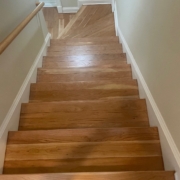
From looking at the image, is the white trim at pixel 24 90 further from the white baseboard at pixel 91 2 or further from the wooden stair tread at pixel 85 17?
the white baseboard at pixel 91 2

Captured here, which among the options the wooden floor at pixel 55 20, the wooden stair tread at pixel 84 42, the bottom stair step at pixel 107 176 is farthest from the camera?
the wooden floor at pixel 55 20

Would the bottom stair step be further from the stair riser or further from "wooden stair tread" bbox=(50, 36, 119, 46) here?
"wooden stair tread" bbox=(50, 36, 119, 46)

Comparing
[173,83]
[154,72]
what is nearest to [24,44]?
[154,72]

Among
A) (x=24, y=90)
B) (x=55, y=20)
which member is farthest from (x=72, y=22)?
(x=24, y=90)

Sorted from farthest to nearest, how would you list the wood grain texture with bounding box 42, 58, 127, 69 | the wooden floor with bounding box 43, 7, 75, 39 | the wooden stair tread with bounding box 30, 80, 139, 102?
1. the wooden floor with bounding box 43, 7, 75, 39
2. the wood grain texture with bounding box 42, 58, 127, 69
3. the wooden stair tread with bounding box 30, 80, 139, 102

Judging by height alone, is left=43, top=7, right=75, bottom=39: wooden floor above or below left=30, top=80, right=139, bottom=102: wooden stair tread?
above

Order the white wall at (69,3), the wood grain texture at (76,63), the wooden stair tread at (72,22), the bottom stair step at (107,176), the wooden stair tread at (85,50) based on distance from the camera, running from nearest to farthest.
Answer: the bottom stair step at (107,176), the wood grain texture at (76,63), the wooden stair tread at (85,50), the wooden stair tread at (72,22), the white wall at (69,3)

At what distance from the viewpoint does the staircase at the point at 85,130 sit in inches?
55.0

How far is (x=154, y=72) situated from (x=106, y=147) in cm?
70

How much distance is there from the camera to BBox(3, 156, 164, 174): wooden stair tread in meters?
1.40

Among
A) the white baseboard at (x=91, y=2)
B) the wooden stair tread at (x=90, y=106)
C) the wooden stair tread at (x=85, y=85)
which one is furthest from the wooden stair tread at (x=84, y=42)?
the white baseboard at (x=91, y=2)

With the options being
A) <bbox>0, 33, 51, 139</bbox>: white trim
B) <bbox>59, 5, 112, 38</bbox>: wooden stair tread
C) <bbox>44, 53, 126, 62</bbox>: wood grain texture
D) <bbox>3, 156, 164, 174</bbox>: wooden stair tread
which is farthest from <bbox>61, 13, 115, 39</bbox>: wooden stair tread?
<bbox>3, 156, 164, 174</bbox>: wooden stair tread

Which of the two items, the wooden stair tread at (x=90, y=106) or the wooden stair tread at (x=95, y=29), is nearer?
the wooden stair tread at (x=90, y=106)

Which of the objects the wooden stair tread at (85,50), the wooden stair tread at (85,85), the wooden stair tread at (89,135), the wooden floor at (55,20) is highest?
the wooden floor at (55,20)
